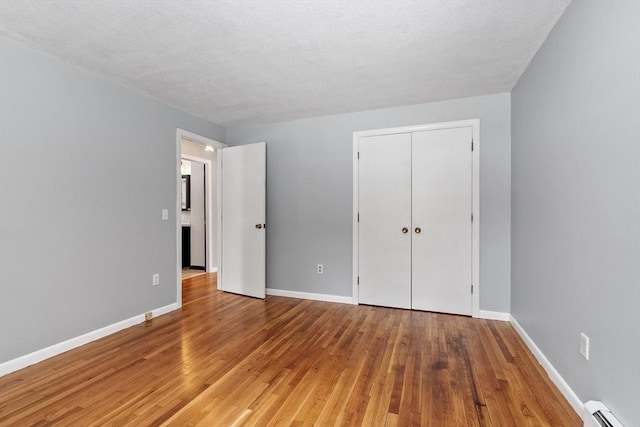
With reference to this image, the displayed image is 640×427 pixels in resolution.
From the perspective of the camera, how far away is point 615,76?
4.41ft

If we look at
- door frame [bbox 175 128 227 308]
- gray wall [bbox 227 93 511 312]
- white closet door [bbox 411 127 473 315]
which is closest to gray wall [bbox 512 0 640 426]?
gray wall [bbox 227 93 511 312]

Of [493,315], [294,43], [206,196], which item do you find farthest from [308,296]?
[206,196]

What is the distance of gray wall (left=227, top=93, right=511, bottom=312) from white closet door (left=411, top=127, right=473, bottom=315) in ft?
0.53

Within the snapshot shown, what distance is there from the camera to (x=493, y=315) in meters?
3.13

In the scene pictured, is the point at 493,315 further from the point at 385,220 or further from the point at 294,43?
the point at 294,43

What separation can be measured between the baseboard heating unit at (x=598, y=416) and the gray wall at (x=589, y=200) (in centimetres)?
4

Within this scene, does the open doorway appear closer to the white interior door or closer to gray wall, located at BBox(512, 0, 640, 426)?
the white interior door

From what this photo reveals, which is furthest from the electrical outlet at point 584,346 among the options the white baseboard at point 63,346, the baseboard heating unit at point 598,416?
the white baseboard at point 63,346

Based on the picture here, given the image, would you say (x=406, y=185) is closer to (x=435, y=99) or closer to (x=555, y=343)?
(x=435, y=99)

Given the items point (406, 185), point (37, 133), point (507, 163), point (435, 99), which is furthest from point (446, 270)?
point (37, 133)

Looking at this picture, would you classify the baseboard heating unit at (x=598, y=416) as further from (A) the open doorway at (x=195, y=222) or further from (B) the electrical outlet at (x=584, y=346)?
(A) the open doorway at (x=195, y=222)

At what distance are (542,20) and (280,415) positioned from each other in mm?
2947

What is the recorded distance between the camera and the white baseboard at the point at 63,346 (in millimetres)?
2099

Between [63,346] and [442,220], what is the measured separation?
12.4 ft
